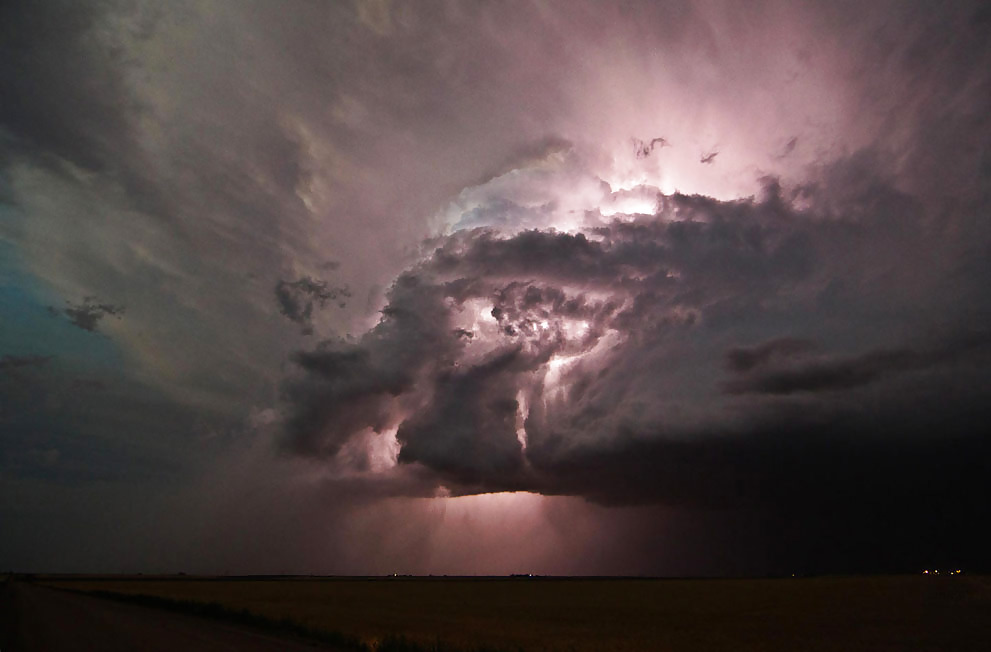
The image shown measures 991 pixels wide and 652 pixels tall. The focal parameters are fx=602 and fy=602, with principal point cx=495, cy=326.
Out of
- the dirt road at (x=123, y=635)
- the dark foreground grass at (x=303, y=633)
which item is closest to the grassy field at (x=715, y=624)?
the dark foreground grass at (x=303, y=633)

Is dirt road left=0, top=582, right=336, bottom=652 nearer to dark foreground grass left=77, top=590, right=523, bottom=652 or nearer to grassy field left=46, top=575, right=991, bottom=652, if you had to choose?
dark foreground grass left=77, top=590, right=523, bottom=652

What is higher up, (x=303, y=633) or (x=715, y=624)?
(x=715, y=624)

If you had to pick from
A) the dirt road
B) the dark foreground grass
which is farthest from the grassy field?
the dirt road

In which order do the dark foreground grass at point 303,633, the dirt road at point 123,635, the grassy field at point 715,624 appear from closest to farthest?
the dirt road at point 123,635
the dark foreground grass at point 303,633
the grassy field at point 715,624

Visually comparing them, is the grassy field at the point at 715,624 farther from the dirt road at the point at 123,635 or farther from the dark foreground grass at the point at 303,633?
the dirt road at the point at 123,635

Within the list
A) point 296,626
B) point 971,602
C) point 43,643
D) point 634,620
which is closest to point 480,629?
point 296,626

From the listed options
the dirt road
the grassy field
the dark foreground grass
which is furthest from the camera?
the grassy field

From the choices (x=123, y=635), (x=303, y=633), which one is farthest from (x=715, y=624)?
(x=123, y=635)

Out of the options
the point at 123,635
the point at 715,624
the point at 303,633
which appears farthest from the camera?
the point at 715,624

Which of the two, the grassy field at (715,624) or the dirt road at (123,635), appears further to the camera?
the grassy field at (715,624)

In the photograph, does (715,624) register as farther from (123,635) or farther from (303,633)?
(123,635)

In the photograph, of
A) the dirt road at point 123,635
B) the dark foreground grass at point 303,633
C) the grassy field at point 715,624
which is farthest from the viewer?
the grassy field at point 715,624

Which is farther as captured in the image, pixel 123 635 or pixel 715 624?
pixel 715 624

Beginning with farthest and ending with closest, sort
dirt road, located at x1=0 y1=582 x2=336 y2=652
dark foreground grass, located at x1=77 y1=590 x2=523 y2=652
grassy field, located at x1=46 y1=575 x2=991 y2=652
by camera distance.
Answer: grassy field, located at x1=46 y1=575 x2=991 y2=652, dark foreground grass, located at x1=77 y1=590 x2=523 y2=652, dirt road, located at x1=0 y1=582 x2=336 y2=652
